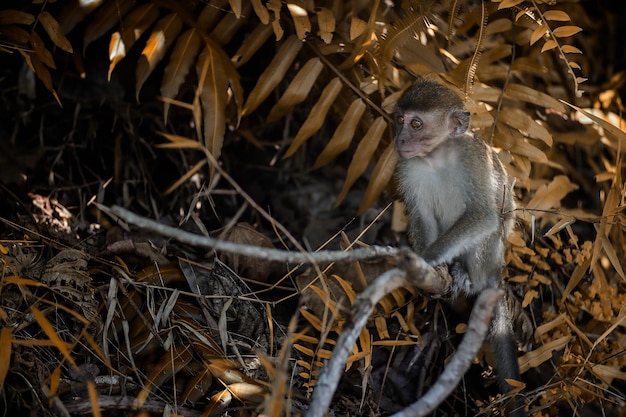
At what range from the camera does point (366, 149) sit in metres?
3.97

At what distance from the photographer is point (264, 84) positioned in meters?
3.86

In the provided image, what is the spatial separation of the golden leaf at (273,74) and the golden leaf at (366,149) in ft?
1.95

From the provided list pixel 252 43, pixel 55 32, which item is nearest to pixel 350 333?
pixel 252 43

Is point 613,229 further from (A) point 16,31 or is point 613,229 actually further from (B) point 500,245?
(A) point 16,31

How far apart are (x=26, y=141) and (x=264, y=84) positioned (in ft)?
5.83

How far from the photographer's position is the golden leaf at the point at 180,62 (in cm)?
369

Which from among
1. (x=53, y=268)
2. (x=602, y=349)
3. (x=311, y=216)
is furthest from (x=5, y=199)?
(x=602, y=349)

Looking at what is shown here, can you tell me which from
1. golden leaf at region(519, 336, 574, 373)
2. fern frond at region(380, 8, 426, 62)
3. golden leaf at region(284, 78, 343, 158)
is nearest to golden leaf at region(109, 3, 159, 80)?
golden leaf at region(284, 78, 343, 158)

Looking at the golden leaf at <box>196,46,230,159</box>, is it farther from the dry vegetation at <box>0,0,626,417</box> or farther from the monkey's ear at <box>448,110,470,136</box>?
the monkey's ear at <box>448,110,470,136</box>

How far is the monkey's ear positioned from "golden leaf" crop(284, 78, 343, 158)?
669mm

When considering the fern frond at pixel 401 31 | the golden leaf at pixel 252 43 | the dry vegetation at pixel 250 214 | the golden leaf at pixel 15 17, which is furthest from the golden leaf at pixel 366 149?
the golden leaf at pixel 15 17

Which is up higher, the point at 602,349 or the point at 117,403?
the point at 117,403

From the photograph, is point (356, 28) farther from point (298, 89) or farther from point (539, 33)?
point (539, 33)

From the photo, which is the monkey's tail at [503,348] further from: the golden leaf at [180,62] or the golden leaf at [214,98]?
the golden leaf at [180,62]
